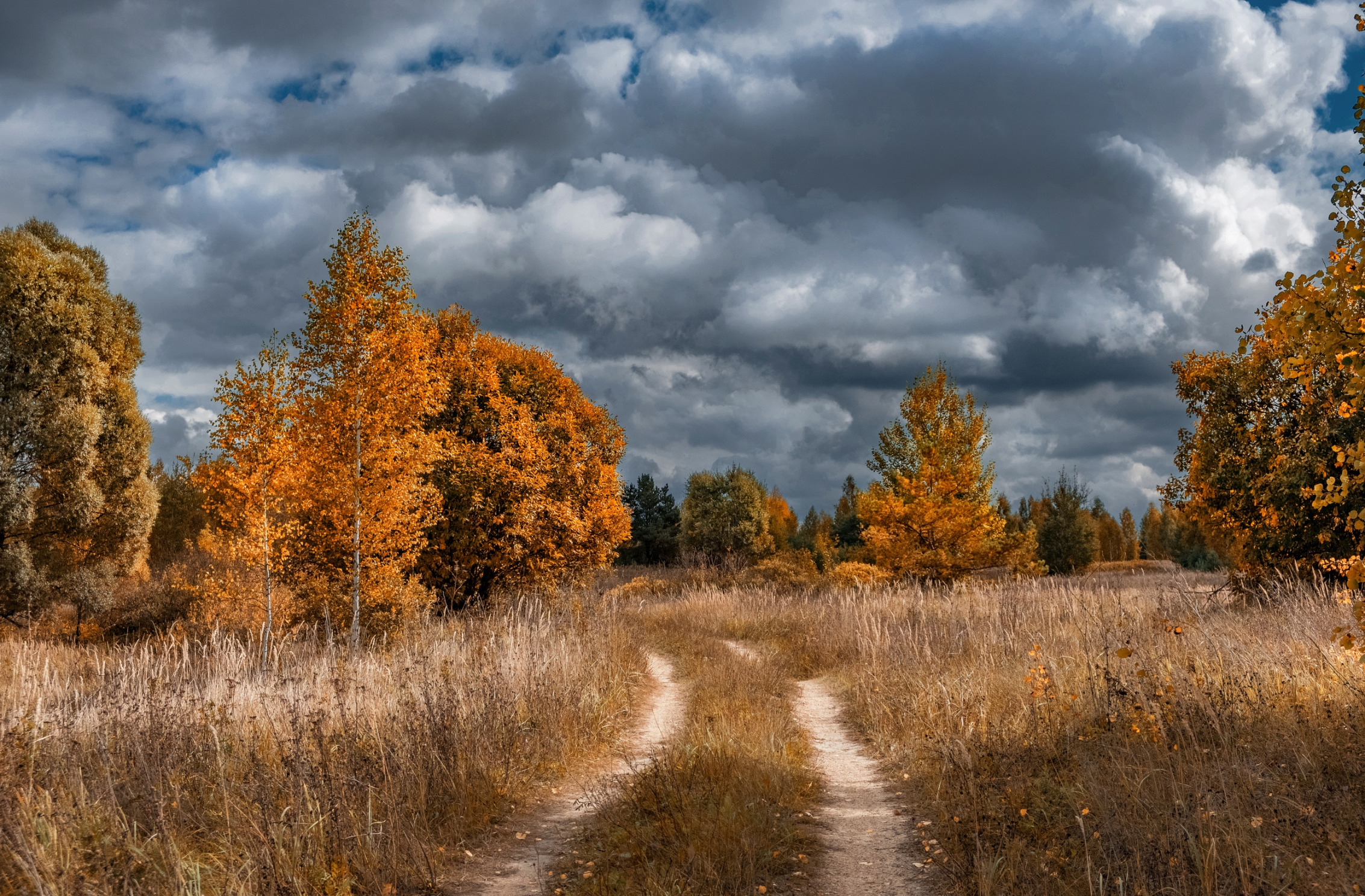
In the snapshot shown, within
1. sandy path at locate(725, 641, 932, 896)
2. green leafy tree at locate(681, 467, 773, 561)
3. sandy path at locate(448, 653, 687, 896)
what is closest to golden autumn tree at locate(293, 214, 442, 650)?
sandy path at locate(448, 653, 687, 896)

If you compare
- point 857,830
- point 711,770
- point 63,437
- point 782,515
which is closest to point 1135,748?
point 857,830

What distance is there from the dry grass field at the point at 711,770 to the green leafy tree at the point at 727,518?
31041 millimetres

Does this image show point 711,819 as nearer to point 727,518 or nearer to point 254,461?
point 254,461

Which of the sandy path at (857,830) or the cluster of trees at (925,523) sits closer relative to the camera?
the sandy path at (857,830)

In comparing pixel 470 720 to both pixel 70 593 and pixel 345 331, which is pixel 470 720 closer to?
pixel 345 331

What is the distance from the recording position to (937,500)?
67.4 ft

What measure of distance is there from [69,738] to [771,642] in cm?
1154

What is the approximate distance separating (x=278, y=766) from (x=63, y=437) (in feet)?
56.5

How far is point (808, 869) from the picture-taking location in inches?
188

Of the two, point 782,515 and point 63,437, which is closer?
point 63,437

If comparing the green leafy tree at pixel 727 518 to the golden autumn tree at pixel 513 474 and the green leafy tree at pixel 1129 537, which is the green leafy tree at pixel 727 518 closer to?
the golden autumn tree at pixel 513 474

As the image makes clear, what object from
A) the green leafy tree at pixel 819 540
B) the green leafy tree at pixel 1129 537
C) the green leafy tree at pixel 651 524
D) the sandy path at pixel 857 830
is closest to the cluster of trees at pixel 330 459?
the sandy path at pixel 857 830

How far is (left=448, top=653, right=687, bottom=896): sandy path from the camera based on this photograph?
188 inches

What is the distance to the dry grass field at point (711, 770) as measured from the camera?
4.12m
